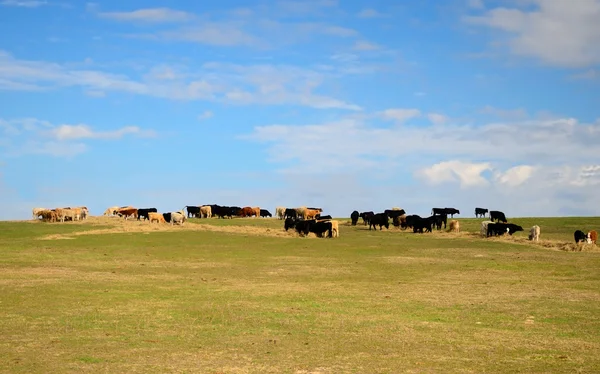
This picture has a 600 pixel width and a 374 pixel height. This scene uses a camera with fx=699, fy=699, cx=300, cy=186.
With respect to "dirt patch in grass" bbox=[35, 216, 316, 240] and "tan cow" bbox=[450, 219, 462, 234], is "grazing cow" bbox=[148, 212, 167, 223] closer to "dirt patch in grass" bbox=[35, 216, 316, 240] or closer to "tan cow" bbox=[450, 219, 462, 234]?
"dirt patch in grass" bbox=[35, 216, 316, 240]

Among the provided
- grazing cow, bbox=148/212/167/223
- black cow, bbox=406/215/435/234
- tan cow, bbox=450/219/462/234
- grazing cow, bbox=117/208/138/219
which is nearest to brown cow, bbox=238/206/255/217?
grazing cow, bbox=117/208/138/219

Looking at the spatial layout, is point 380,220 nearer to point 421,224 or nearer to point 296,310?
point 421,224

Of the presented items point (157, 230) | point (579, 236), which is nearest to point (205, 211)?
point (157, 230)

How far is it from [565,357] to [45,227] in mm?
46207

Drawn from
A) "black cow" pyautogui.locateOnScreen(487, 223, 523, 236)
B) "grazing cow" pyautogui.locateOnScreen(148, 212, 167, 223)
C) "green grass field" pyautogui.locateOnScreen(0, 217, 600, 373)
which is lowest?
"green grass field" pyautogui.locateOnScreen(0, 217, 600, 373)

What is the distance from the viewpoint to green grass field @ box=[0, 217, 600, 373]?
1279cm

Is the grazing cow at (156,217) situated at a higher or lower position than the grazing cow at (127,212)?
lower

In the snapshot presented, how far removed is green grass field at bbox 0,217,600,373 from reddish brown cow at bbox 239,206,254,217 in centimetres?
4353

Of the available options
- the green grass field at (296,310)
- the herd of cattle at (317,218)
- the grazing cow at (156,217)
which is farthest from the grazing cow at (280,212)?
the green grass field at (296,310)

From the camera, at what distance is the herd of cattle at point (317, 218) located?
4994cm

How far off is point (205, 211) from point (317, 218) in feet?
49.3

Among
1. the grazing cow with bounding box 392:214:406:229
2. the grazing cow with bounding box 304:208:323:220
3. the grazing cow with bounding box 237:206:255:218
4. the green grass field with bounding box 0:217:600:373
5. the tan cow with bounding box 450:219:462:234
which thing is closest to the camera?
the green grass field with bounding box 0:217:600:373

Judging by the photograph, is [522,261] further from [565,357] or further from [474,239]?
[565,357]

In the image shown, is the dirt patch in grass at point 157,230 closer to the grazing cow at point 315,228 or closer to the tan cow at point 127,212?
the grazing cow at point 315,228
